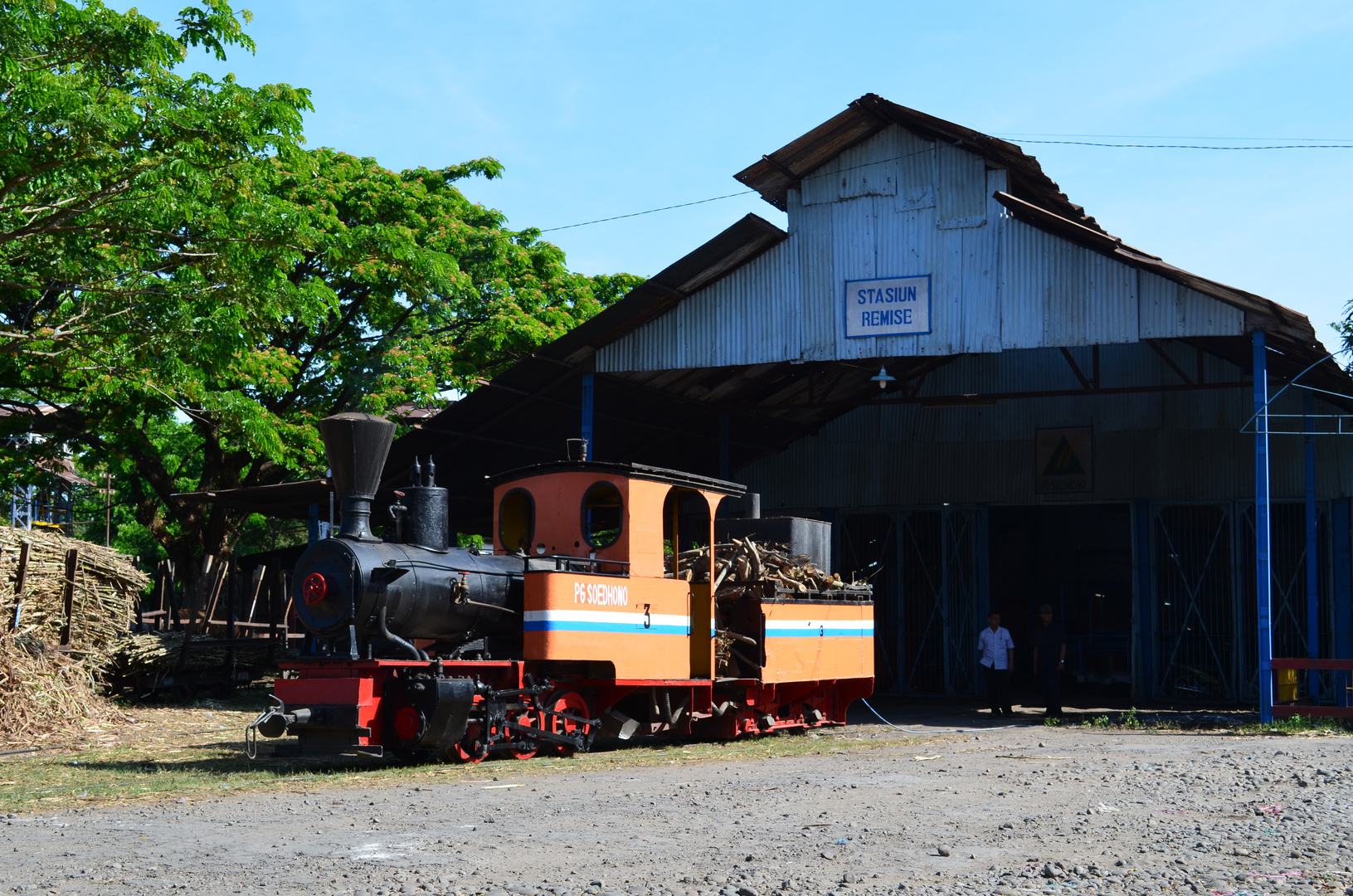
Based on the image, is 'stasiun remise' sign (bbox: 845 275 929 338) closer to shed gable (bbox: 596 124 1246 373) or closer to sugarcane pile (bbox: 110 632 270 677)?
shed gable (bbox: 596 124 1246 373)

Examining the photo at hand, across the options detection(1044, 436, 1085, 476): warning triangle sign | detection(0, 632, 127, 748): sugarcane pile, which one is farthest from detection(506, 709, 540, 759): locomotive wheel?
detection(1044, 436, 1085, 476): warning triangle sign

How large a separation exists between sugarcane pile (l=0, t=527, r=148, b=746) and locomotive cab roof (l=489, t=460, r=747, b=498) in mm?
5172

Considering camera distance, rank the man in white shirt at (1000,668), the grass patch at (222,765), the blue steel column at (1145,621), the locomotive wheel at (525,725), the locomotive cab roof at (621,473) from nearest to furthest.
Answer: the grass patch at (222,765), the locomotive wheel at (525,725), the locomotive cab roof at (621,473), the man in white shirt at (1000,668), the blue steel column at (1145,621)

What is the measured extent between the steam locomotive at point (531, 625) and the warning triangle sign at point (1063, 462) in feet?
25.6

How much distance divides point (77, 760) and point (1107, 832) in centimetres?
843

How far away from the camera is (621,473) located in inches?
468

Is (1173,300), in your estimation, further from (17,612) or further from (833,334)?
(17,612)

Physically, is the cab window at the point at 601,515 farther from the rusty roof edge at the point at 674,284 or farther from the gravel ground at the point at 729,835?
the rusty roof edge at the point at 674,284

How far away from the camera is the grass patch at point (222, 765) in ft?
28.5

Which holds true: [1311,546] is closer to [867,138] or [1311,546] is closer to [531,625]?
[867,138]

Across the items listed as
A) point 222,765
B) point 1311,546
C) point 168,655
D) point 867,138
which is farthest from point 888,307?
point 168,655

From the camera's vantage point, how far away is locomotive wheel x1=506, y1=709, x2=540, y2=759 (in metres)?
11.0

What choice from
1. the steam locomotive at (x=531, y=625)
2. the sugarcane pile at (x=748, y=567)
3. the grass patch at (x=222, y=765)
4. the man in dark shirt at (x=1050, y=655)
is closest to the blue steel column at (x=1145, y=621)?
the man in dark shirt at (x=1050, y=655)

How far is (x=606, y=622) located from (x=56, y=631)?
7.00 m
